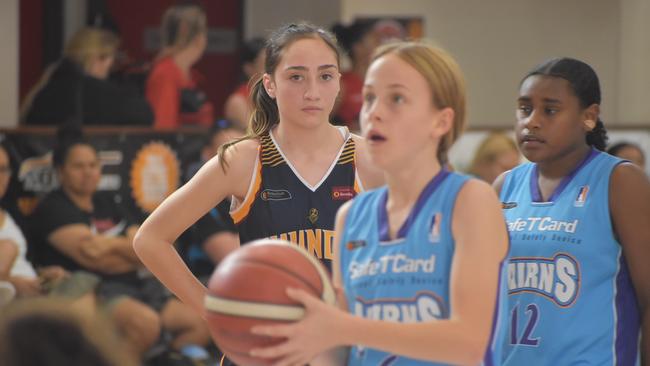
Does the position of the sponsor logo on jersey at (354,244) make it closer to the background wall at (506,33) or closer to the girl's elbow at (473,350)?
the girl's elbow at (473,350)

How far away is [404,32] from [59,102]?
13.2ft

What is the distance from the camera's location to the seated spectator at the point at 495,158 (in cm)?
859

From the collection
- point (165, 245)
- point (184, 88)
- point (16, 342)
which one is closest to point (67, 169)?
point (184, 88)

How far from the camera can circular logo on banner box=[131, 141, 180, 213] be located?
8.17 meters

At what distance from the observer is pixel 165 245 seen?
434 cm

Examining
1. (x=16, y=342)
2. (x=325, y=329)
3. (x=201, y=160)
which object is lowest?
(x=201, y=160)

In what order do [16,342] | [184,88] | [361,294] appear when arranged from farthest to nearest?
[184,88]
[361,294]
[16,342]

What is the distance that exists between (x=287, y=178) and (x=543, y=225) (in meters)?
0.94

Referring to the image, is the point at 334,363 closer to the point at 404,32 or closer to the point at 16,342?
the point at 16,342

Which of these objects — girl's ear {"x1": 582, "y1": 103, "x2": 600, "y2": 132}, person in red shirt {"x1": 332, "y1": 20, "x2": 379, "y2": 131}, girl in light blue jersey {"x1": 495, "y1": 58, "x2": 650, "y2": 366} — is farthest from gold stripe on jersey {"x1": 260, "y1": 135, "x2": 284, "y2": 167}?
person in red shirt {"x1": 332, "y1": 20, "x2": 379, "y2": 131}

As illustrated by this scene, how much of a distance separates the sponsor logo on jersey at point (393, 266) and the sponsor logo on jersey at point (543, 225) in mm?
1133

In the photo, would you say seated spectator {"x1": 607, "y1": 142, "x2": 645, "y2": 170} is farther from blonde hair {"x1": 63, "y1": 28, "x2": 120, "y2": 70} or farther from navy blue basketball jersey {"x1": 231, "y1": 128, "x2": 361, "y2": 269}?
navy blue basketball jersey {"x1": 231, "y1": 128, "x2": 361, "y2": 269}

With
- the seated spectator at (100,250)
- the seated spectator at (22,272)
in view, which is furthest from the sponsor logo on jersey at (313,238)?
the seated spectator at (100,250)

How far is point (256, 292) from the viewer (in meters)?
2.90
